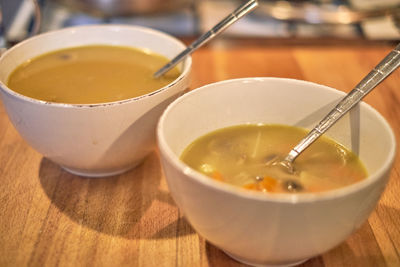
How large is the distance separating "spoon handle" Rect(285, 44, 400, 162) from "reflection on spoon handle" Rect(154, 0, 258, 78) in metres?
0.23

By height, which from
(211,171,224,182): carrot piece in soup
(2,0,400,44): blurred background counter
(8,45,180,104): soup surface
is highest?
(8,45,180,104): soup surface

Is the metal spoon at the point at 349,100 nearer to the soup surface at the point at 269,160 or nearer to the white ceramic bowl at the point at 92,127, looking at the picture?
the soup surface at the point at 269,160

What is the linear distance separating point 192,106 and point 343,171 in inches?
9.8

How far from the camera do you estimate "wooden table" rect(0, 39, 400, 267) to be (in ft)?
2.39

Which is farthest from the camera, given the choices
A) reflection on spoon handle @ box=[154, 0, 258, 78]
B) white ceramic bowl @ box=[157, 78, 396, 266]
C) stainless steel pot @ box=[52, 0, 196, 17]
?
stainless steel pot @ box=[52, 0, 196, 17]

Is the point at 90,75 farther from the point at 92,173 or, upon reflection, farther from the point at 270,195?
the point at 270,195

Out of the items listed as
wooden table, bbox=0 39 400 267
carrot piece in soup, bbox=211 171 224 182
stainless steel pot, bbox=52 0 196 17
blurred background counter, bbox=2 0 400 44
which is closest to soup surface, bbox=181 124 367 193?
carrot piece in soup, bbox=211 171 224 182

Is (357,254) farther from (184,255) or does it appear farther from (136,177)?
(136,177)

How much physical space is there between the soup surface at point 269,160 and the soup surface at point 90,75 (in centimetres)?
19

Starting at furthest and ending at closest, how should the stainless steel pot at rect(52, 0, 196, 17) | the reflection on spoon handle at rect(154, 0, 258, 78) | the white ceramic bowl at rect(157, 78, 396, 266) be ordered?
the stainless steel pot at rect(52, 0, 196, 17) → the reflection on spoon handle at rect(154, 0, 258, 78) → the white ceramic bowl at rect(157, 78, 396, 266)

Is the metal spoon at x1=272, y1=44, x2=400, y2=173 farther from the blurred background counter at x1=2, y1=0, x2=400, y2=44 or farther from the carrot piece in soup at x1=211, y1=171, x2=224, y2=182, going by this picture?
the blurred background counter at x1=2, y1=0, x2=400, y2=44

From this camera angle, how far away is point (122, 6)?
144 cm

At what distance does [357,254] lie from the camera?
74 centimetres

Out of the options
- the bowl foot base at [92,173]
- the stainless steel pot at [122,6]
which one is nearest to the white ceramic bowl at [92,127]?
the bowl foot base at [92,173]
